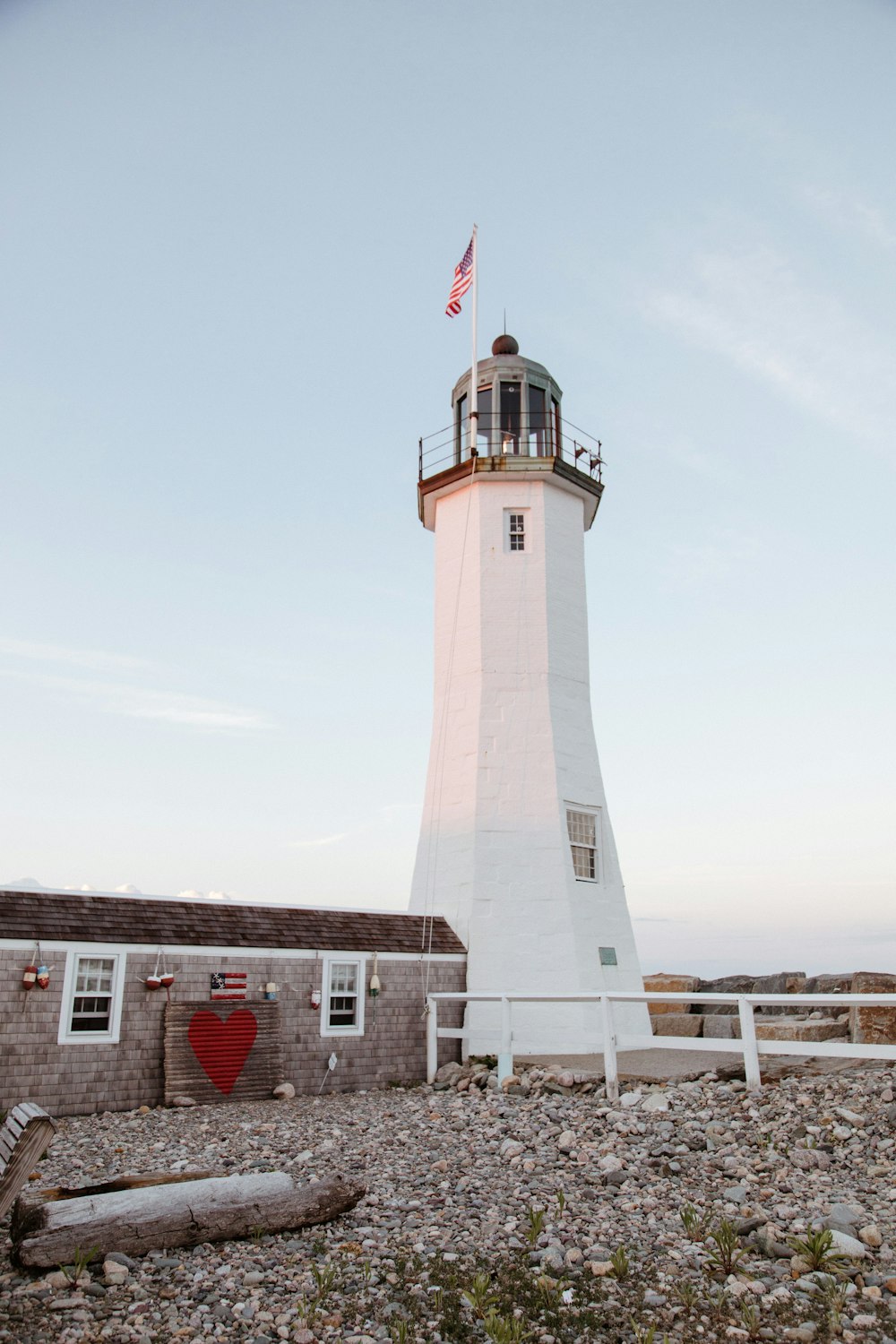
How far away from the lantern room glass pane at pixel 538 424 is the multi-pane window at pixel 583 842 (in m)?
7.39

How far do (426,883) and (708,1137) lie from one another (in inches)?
364

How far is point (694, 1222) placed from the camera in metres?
7.11

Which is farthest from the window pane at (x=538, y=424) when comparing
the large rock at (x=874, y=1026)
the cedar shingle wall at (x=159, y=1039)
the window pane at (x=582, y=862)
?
the large rock at (x=874, y=1026)

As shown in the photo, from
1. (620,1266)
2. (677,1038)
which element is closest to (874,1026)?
(677,1038)

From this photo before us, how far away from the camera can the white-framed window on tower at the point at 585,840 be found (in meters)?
17.8

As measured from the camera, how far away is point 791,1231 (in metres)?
6.97

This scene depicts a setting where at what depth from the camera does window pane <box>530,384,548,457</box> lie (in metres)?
20.6

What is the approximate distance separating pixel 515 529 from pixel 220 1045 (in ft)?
35.3

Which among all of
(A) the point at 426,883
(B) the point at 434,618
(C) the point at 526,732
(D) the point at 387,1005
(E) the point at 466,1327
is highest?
(B) the point at 434,618

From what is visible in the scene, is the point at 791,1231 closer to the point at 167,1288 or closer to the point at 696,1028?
the point at 167,1288

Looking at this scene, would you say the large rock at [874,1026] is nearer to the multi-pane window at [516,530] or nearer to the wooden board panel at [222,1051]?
the wooden board panel at [222,1051]

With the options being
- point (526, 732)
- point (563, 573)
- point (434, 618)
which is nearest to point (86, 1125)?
point (526, 732)

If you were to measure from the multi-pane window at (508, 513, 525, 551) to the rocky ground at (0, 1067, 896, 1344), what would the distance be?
1103cm

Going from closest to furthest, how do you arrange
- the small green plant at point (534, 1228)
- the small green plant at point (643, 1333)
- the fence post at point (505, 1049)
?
the small green plant at point (643, 1333), the small green plant at point (534, 1228), the fence post at point (505, 1049)
